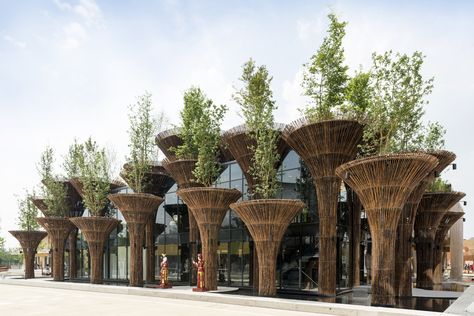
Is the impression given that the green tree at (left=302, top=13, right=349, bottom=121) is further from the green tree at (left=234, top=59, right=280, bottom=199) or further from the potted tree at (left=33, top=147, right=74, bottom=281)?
the potted tree at (left=33, top=147, right=74, bottom=281)

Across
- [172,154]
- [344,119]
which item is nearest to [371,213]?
[344,119]

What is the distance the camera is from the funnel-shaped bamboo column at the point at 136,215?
19359mm

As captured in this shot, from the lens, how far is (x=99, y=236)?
21500mm

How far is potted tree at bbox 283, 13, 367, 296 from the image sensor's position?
14836 millimetres

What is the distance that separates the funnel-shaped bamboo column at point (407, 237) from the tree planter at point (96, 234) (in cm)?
1318

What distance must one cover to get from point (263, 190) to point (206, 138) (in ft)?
14.2

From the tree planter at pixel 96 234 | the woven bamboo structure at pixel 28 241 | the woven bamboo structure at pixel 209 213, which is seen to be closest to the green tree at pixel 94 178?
the tree planter at pixel 96 234

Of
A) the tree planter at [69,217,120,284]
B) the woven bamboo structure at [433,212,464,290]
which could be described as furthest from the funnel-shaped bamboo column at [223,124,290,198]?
the woven bamboo structure at [433,212,464,290]

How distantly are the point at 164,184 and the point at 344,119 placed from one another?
38.9ft

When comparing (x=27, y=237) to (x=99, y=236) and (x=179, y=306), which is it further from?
(x=179, y=306)

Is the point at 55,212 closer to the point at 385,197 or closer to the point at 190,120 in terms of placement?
the point at 190,120

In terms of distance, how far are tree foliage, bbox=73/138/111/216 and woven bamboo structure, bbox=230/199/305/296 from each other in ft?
36.8

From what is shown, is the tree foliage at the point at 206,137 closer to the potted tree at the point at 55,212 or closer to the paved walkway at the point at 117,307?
the paved walkway at the point at 117,307

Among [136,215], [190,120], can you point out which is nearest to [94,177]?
[136,215]
